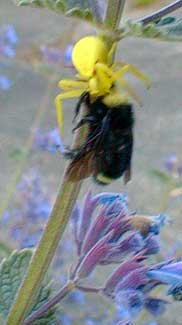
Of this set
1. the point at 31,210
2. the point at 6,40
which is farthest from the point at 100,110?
the point at 6,40

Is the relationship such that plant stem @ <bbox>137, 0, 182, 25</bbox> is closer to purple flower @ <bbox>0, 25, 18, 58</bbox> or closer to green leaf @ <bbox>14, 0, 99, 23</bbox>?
green leaf @ <bbox>14, 0, 99, 23</bbox>

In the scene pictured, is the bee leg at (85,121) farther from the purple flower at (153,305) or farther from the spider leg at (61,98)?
the purple flower at (153,305)

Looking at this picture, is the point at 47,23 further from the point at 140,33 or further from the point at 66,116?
the point at 140,33

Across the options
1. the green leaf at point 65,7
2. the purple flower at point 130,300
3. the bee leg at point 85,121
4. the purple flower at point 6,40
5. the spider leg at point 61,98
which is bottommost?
the purple flower at point 130,300

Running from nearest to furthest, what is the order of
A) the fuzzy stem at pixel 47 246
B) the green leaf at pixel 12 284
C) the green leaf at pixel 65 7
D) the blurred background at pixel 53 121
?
1. the green leaf at pixel 65 7
2. the fuzzy stem at pixel 47 246
3. the green leaf at pixel 12 284
4. the blurred background at pixel 53 121

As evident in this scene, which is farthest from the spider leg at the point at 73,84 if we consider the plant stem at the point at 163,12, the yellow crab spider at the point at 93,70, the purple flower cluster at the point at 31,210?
the purple flower cluster at the point at 31,210

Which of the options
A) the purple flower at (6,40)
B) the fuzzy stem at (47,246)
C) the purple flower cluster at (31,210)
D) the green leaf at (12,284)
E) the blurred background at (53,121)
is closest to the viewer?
the fuzzy stem at (47,246)

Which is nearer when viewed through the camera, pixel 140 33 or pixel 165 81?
pixel 140 33

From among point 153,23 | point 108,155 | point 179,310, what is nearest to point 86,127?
point 108,155
